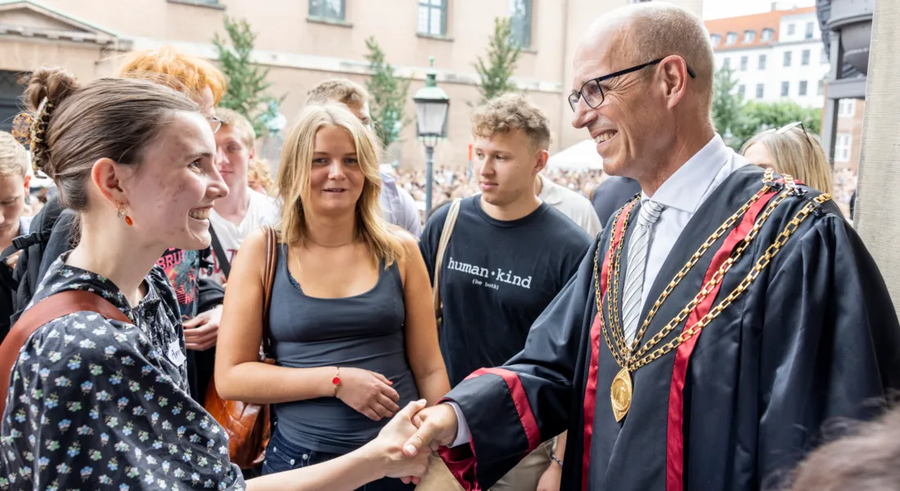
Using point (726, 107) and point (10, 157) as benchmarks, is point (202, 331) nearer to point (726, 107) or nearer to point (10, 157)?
point (10, 157)

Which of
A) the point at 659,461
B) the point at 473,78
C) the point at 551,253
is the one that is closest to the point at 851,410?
the point at 659,461

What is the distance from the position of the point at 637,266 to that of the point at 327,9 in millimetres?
26134

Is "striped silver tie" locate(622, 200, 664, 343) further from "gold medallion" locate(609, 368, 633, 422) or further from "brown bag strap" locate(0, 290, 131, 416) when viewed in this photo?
"brown bag strap" locate(0, 290, 131, 416)

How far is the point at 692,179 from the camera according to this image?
2066 mm

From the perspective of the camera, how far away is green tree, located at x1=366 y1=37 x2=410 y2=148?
25.7 metres

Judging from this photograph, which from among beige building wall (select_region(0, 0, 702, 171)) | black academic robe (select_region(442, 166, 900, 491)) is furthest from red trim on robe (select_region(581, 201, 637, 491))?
beige building wall (select_region(0, 0, 702, 171))

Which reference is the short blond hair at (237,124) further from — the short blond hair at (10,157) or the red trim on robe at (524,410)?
the red trim on robe at (524,410)

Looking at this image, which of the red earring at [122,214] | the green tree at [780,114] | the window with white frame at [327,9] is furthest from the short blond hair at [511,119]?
the green tree at [780,114]

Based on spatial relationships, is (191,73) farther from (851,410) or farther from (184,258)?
(851,410)

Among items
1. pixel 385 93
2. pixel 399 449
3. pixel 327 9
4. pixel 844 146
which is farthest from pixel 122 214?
pixel 844 146

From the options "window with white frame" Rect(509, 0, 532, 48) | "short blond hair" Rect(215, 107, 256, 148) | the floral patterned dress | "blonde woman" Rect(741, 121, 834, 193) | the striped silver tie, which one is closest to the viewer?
the floral patterned dress

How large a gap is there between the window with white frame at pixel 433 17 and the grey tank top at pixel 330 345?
88.6 feet

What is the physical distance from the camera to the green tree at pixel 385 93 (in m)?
25.7

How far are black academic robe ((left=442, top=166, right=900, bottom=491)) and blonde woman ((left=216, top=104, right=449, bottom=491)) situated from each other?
2.01ft
